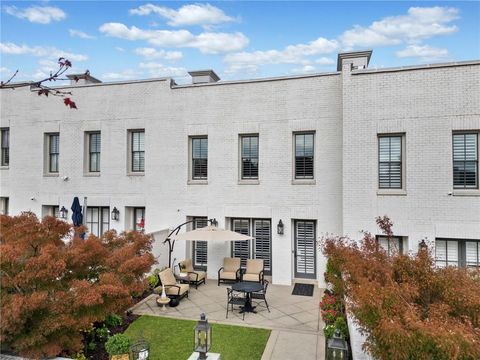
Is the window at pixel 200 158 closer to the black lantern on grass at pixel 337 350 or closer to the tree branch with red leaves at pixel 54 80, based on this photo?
the black lantern on grass at pixel 337 350

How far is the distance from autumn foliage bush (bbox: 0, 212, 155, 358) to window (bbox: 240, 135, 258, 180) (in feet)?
23.8

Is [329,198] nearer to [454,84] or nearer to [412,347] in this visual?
[454,84]

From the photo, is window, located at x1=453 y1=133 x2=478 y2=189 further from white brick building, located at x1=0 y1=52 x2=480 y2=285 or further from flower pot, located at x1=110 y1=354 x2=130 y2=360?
flower pot, located at x1=110 y1=354 x2=130 y2=360

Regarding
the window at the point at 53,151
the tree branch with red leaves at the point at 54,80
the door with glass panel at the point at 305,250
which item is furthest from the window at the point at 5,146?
the tree branch with red leaves at the point at 54,80

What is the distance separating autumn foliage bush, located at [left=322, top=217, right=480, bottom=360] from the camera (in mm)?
3598

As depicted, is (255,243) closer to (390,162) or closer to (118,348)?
(390,162)

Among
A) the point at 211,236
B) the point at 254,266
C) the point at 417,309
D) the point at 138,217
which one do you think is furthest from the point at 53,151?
the point at 417,309

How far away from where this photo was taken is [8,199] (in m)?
16.6

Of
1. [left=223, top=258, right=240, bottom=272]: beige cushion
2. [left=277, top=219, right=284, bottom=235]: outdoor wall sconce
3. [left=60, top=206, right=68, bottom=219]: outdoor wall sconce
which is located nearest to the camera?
[left=277, top=219, right=284, bottom=235]: outdoor wall sconce

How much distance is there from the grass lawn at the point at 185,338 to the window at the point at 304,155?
6.55 metres

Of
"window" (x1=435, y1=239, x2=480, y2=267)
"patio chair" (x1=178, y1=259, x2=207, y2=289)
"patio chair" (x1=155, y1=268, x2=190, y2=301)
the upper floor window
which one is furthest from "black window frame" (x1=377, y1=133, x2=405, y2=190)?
"patio chair" (x1=155, y1=268, x2=190, y2=301)

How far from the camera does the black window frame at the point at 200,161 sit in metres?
14.2

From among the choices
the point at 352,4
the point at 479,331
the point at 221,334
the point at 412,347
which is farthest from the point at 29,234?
the point at 352,4

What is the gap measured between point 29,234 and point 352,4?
35.1 feet
